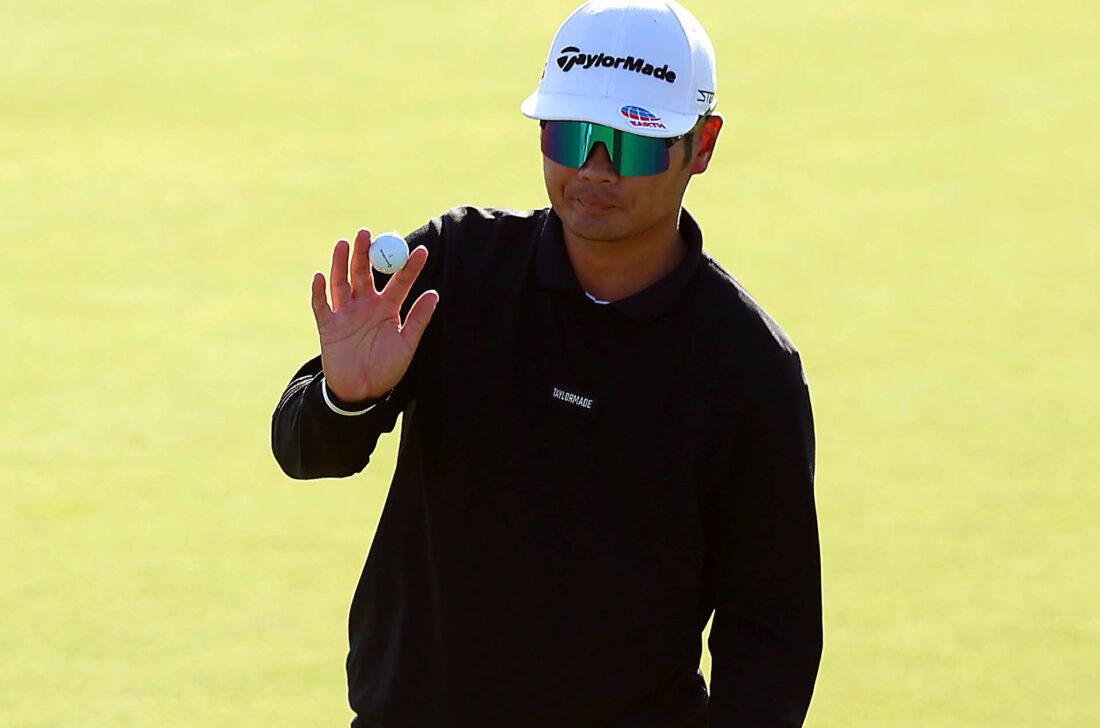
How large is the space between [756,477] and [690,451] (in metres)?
0.11

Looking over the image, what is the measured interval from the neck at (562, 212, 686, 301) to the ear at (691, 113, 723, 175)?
12cm

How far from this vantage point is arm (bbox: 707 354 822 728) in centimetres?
262

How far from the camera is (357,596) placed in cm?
285

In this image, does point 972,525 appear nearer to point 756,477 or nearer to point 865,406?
point 865,406

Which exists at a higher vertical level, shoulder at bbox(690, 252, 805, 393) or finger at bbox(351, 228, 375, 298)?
finger at bbox(351, 228, 375, 298)

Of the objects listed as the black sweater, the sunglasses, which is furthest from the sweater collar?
the sunglasses

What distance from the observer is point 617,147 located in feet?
8.66

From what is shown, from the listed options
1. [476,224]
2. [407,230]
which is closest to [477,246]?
[476,224]

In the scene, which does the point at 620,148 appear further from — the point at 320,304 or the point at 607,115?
the point at 320,304

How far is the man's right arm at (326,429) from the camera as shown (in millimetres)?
2570

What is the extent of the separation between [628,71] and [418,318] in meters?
0.49

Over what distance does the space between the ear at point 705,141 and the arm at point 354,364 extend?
485 mm

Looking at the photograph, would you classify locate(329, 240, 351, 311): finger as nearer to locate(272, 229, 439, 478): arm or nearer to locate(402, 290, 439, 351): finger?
locate(272, 229, 439, 478): arm

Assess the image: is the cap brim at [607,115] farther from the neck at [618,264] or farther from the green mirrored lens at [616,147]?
the neck at [618,264]
